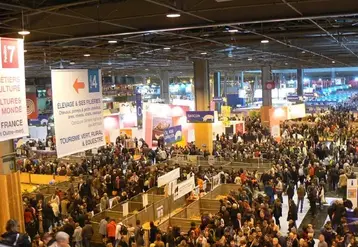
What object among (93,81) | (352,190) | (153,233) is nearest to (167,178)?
(153,233)

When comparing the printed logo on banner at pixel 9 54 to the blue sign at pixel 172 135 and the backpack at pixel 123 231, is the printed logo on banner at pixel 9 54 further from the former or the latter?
the blue sign at pixel 172 135

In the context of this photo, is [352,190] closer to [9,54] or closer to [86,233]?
[86,233]

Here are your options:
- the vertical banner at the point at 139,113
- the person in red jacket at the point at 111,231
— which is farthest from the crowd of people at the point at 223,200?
the vertical banner at the point at 139,113

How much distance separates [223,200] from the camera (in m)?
13.4

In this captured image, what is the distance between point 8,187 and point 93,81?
4.05 metres

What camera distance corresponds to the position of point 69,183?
58.4 feet

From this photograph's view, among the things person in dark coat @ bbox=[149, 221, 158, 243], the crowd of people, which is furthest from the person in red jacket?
person in dark coat @ bbox=[149, 221, 158, 243]

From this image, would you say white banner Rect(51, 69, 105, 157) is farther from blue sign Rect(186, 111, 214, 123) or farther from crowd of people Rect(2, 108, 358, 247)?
blue sign Rect(186, 111, 214, 123)

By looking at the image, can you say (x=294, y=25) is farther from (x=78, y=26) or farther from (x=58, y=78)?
(x=58, y=78)

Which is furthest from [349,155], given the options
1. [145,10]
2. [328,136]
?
[145,10]

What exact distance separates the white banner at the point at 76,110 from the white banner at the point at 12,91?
2.26 ft

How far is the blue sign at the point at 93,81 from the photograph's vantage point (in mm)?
11203

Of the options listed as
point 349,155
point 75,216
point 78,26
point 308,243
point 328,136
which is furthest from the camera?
point 328,136

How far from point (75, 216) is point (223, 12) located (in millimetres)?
6735
